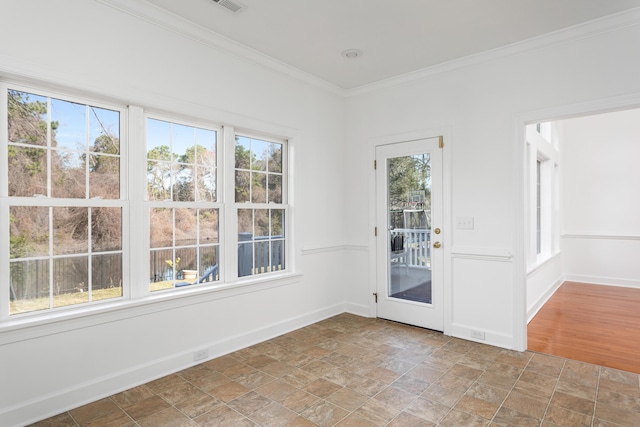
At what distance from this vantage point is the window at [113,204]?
2.34 m

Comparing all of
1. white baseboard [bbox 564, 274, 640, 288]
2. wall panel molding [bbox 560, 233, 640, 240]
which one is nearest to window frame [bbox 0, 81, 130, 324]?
wall panel molding [bbox 560, 233, 640, 240]

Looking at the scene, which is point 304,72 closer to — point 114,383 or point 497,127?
point 497,127

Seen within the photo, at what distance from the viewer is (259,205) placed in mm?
3795

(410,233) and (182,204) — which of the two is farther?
(410,233)

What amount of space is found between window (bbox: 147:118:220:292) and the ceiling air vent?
1.05m

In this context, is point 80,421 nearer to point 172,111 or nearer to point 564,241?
point 172,111

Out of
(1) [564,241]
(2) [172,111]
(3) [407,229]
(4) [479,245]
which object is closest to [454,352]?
(4) [479,245]

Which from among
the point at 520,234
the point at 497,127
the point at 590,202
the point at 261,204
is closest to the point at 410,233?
the point at 520,234

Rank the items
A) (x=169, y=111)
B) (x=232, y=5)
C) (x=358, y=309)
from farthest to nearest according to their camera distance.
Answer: (x=358, y=309) → (x=169, y=111) → (x=232, y=5)

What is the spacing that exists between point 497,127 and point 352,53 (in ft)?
5.43

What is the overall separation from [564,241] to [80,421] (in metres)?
7.48

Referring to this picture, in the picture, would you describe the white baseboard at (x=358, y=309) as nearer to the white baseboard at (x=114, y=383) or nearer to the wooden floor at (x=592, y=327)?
the white baseboard at (x=114, y=383)

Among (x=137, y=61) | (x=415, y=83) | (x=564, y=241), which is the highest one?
(x=415, y=83)

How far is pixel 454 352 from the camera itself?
3.42 meters
